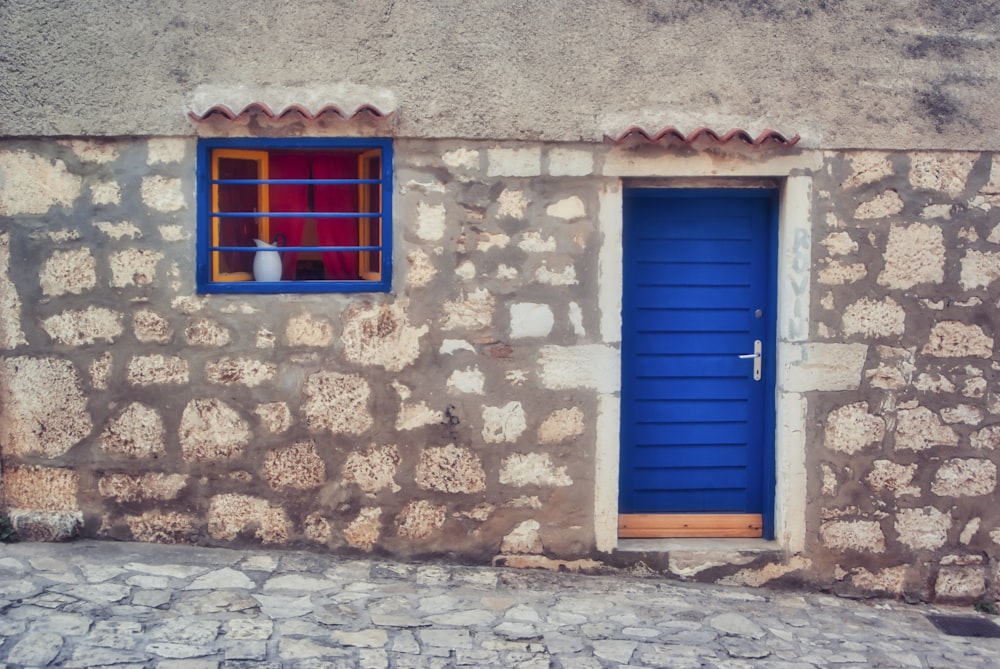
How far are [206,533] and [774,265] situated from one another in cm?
334

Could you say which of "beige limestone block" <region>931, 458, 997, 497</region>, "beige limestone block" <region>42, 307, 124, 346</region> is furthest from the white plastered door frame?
"beige limestone block" <region>42, 307, 124, 346</region>

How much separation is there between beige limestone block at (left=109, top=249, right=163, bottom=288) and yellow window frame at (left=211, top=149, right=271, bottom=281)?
0.29 meters

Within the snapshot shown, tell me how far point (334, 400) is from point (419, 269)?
2.65 feet

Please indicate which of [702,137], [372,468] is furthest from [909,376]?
[372,468]

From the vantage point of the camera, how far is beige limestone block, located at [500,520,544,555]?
5.00m

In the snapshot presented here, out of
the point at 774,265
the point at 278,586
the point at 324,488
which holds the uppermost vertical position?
the point at 774,265

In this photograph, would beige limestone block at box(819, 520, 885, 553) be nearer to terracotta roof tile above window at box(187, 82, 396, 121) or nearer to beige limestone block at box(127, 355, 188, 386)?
terracotta roof tile above window at box(187, 82, 396, 121)

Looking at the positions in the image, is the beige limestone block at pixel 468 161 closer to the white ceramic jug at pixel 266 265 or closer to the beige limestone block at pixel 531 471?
the white ceramic jug at pixel 266 265

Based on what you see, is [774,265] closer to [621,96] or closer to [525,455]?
[621,96]

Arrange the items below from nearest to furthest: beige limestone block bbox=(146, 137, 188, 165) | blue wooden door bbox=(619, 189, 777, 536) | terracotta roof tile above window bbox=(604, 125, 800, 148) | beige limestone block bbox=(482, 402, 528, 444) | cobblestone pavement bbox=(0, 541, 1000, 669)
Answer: cobblestone pavement bbox=(0, 541, 1000, 669) < terracotta roof tile above window bbox=(604, 125, 800, 148) < beige limestone block bbox=(146, 137, 188, 165) < beige limestone block bbox=(482, 402, 528, 444) < blue wooden door bbox=(619, 189, 777, 536)

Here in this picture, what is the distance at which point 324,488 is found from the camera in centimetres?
494

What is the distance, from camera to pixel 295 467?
4926 millimetres

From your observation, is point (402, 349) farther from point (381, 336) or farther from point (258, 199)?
point (258, 199)

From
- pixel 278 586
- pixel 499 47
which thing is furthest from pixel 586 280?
pixel 278 586
